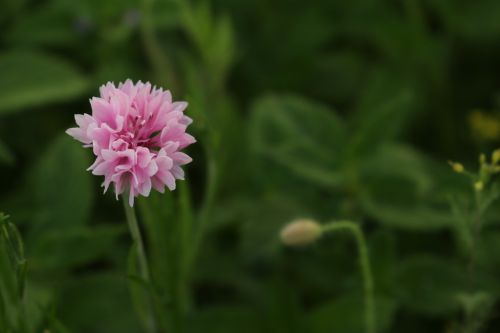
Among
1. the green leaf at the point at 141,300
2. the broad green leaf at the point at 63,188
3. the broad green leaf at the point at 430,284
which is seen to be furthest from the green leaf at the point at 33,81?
the broad green leaf at the point at 430,284

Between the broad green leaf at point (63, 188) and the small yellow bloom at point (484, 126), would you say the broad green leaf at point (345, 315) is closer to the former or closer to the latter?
the broad green leaf at point (63, 188)

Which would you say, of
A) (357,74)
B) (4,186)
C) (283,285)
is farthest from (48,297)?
(357,74)

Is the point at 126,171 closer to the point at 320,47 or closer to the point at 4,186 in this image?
the point at 4,186

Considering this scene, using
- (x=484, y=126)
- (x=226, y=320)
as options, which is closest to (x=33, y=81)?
(x=226, y=320)

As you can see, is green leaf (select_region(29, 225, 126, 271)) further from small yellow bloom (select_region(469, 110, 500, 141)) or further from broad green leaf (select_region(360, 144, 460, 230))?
small yellow bloom (select_region(469, 110, 500, 141))

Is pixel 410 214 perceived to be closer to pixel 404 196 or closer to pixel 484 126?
pixel 404 196

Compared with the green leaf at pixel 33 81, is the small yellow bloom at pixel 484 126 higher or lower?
higher
